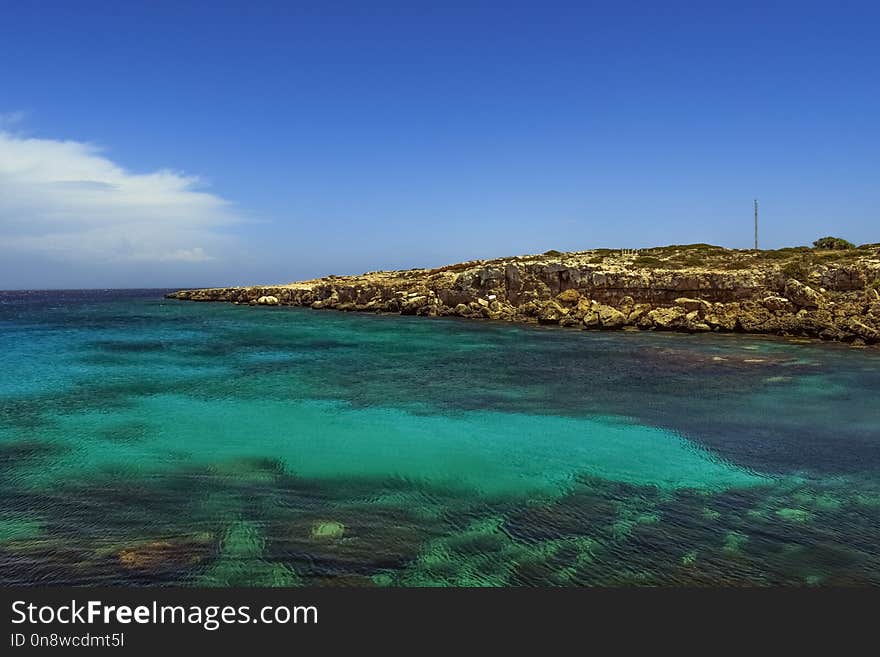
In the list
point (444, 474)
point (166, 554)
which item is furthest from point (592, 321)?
point (166, 554)

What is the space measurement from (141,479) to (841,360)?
112 ft

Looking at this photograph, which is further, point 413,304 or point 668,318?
point 413,304

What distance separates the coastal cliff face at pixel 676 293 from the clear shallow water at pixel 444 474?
13772 millimetres

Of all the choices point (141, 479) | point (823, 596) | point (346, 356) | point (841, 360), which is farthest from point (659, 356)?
point (141, 479)

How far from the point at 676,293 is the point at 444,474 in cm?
4180

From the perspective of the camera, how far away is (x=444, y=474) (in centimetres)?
1371

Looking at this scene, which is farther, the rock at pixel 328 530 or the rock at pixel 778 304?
the rock at pixel 778 304

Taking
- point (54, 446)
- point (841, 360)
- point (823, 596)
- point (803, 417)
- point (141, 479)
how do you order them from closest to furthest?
point (823, 596) < point (141, 479) < point (54, 446) < point (803, 417) < point (841, 360)

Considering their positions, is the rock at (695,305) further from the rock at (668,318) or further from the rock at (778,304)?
the rock at (778,304)

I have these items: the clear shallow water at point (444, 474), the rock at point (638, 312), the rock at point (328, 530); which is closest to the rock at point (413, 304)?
the rock at point (638, 312)

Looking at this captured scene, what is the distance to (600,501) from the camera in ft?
39.2

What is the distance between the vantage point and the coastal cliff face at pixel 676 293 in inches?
1636

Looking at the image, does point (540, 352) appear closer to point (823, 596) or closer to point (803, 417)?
point (803, 417)

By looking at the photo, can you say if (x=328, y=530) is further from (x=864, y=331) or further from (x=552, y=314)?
(x=552, y=314)
